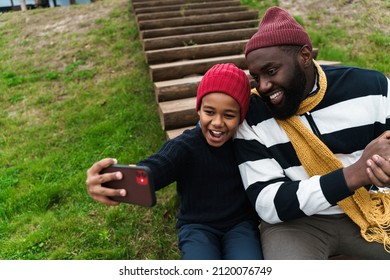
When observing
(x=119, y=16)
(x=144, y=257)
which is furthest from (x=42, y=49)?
(x=144, y=257)

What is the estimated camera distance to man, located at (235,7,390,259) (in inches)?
69.8

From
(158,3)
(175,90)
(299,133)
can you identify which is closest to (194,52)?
(175,90)

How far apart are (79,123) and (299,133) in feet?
11.0

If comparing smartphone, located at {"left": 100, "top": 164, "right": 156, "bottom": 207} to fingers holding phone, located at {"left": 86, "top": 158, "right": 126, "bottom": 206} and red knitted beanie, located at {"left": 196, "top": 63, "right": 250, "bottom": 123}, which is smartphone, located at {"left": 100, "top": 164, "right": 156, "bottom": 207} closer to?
fingers holding phone, located at {"left": 86, "top": 158, "right": 126, "bottom": 206}

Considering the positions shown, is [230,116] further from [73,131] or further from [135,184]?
[73,131]

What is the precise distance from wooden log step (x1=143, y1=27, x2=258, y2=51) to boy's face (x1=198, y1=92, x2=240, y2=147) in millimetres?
3248

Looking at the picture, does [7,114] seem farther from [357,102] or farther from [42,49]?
[357,102]

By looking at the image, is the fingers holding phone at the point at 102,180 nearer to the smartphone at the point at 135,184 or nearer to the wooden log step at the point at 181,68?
the smartphone at the point at 135,184

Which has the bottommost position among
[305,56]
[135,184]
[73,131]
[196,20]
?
[73,131]

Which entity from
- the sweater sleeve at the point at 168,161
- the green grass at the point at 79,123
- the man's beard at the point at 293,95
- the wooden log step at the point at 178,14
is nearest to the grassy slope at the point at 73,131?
the green grass at the point at 79,123

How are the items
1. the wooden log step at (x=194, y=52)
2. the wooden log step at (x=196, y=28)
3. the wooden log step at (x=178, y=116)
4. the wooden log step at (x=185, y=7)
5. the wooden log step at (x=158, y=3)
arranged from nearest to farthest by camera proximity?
the wooden log step at (x=178, y=116) < the wooden log step at (x=194, y=52) < the wooden log step at (x=196, y=28) < the wooden log step at (x=185, y=7) < the wooden log step at (x=158, y=3)

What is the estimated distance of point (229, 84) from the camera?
6.02 ft

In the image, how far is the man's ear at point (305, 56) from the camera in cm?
183

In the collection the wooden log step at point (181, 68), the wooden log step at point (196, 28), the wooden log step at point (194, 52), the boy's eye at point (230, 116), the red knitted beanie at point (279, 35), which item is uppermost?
the red knitted beanie at point (279, 35)
